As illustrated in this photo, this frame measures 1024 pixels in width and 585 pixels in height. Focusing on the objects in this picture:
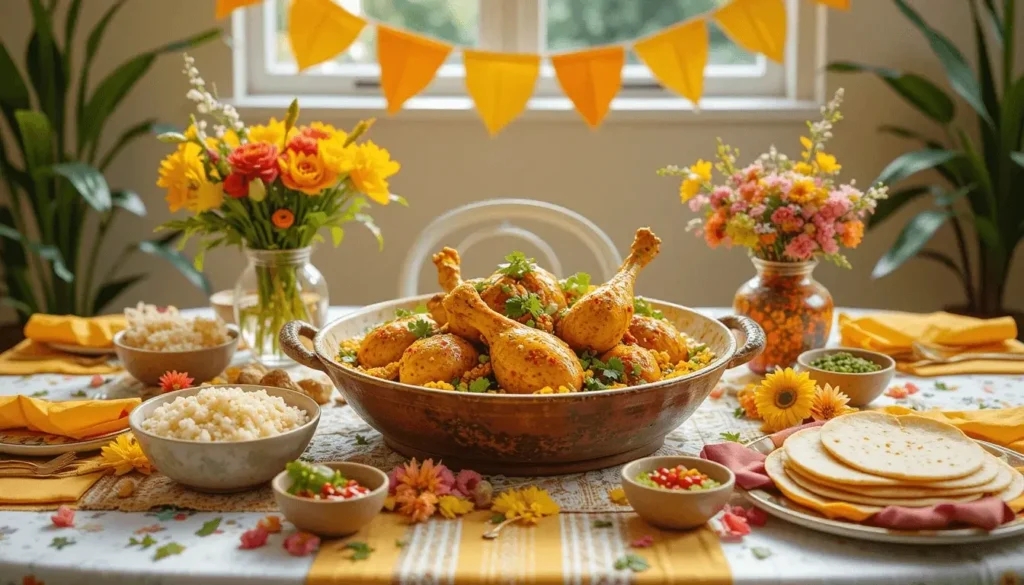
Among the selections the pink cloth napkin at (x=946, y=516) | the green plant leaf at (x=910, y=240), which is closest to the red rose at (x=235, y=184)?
the pink cloth napkin at (x=946, y=516)

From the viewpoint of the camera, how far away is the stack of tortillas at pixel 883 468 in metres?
1.06

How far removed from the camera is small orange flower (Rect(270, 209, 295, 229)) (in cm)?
163

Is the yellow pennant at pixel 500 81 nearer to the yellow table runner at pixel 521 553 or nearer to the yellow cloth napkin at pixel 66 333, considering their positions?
the yellow table runner at pixel 521 553

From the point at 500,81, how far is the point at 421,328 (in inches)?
13.4

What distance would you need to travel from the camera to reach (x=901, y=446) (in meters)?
1.16

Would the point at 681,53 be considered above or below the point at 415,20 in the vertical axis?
below

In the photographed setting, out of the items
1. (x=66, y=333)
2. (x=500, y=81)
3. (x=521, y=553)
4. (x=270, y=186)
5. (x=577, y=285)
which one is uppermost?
(x=500, y=81)

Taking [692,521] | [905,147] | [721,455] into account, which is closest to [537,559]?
[692,521]

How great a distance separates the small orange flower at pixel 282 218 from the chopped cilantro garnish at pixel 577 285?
47cm

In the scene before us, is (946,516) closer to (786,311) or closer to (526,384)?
(526,384)

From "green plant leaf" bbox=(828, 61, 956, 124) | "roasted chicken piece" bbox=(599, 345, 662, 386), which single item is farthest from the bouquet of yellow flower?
"green plant leaf" bbox=(828, 61, 956, 124)

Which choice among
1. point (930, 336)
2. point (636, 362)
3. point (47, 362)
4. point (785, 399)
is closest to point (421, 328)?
point (636, 362)

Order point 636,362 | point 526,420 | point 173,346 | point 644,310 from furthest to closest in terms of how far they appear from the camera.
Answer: point 173,346
point 644,310
point 636,362
point 526,420

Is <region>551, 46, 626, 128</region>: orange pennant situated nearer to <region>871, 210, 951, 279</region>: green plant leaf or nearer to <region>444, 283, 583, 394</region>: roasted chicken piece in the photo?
<region>444, 283, 583, 394</region>: roasted chicken piece
